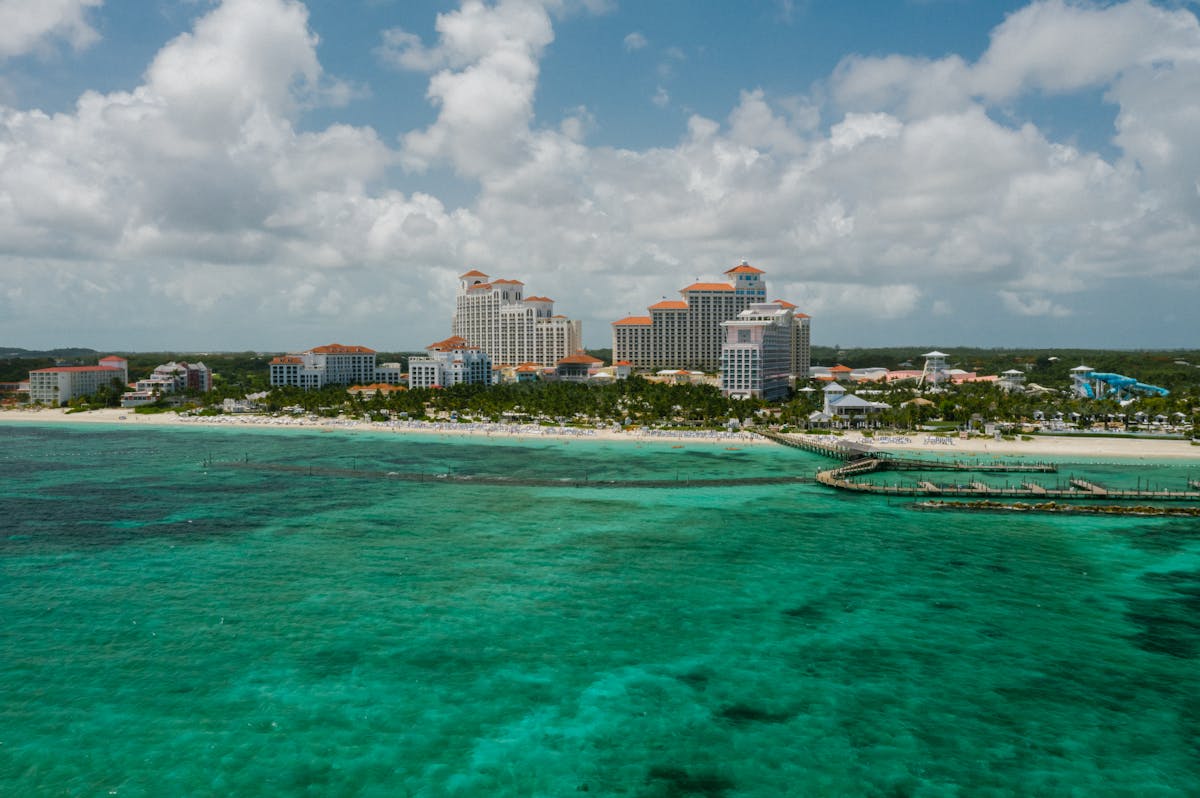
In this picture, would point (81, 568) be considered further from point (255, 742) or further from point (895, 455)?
point (895, 455)

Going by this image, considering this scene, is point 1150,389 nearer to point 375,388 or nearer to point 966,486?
point 966,486

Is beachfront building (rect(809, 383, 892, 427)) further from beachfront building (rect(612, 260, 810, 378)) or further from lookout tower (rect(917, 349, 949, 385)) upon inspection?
beachfront building (rect(612, 260, 810, 378))

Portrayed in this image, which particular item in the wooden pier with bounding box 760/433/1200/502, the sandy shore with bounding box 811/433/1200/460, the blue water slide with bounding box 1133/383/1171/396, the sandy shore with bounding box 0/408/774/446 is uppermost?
the blue water slide with bounding box 1133/383/1171/396

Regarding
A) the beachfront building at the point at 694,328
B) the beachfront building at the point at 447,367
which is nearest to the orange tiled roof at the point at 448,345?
the beachfront building at the point at 447,367

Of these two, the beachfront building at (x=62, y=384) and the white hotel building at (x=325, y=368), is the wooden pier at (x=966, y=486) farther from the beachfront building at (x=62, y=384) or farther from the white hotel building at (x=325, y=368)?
the beachfront building at (x=62, y=384)

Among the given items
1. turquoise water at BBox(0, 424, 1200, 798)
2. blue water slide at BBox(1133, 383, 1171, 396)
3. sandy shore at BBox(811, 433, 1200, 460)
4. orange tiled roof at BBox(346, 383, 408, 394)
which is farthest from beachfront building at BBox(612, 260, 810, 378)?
→ turquoise water at BBox(0, 424, 1200, 798)
